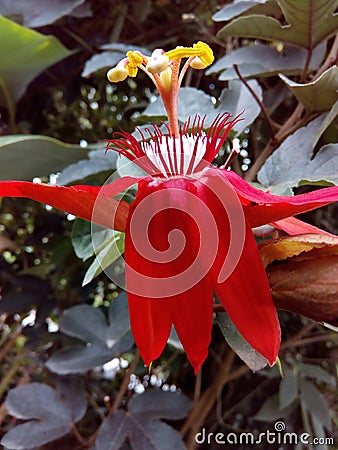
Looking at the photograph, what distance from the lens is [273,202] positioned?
9.5 inches

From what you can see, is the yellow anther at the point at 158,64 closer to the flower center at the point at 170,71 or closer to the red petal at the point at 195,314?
the flower center at the point at 170,71

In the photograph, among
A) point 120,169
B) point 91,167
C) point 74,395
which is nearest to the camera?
point 120,169

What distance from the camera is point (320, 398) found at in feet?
2.07

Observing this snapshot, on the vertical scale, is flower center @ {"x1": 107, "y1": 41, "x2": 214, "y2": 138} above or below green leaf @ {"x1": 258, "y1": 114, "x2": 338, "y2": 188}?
above

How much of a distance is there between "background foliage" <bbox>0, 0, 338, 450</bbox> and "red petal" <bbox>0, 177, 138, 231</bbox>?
13cm

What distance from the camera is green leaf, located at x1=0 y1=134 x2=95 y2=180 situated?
47 centimetres

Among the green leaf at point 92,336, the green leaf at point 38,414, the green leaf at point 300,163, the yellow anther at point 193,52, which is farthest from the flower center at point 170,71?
the green leaf at point 38,414

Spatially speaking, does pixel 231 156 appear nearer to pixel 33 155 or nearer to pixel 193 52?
pixel 193 52

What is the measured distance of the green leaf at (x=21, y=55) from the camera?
0.56 m

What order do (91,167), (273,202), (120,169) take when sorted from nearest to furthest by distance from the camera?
(273,202), (120,169), (91,167)

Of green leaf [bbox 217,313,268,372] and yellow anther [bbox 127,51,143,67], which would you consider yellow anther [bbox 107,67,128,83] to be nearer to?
yellow anther [bbox 127,51,143,67]

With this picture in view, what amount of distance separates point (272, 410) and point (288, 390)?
0.04 m

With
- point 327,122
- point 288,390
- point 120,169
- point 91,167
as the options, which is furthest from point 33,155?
point 288,390

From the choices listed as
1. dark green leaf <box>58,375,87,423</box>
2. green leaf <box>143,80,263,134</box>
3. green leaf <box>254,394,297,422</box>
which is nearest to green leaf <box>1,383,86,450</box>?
dark green leaf <box>58,375,87,423</box>
